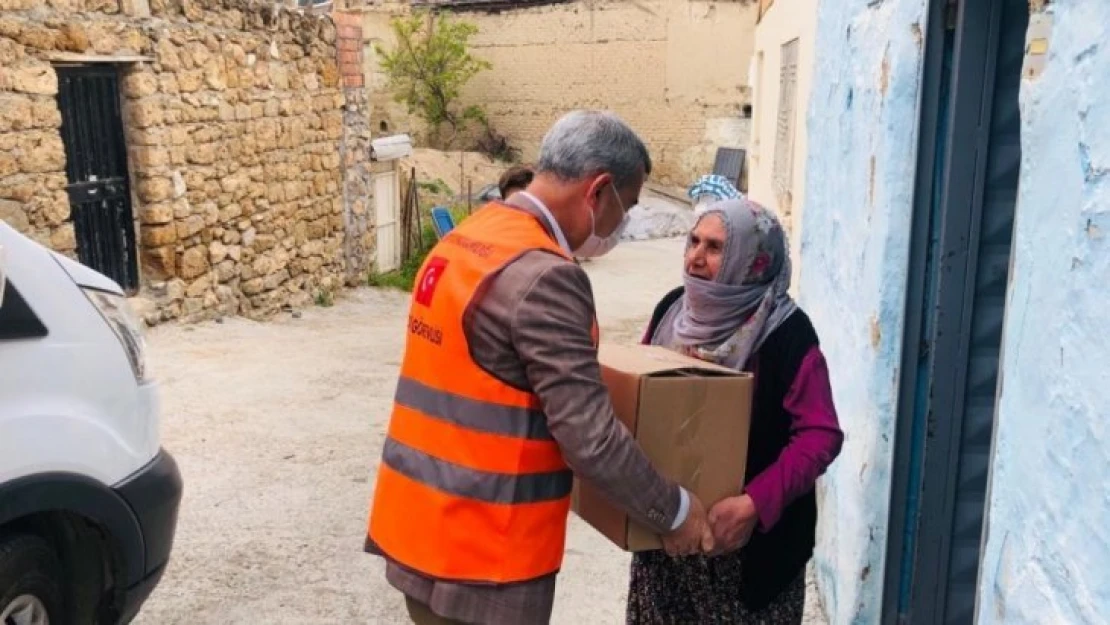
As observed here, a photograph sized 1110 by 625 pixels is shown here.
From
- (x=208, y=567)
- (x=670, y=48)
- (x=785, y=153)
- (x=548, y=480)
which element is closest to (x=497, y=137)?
(x=670, y=48)

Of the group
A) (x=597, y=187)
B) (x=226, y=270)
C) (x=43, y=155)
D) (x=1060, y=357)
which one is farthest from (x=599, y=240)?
(x=226, y=270)

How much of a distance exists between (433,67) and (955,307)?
63.4 feet

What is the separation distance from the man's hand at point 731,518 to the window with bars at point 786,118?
11.1 feet

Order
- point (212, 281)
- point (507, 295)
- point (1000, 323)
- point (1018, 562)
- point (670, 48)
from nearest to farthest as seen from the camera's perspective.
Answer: point (1018, 562), point (507, 295), point (1000, 323), point (212, 281), point (670, 48)

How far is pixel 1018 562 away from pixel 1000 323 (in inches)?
44.3

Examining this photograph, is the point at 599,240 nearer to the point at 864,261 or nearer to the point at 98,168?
the point at 864,261

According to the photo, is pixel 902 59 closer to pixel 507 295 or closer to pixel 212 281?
pixel 507 295

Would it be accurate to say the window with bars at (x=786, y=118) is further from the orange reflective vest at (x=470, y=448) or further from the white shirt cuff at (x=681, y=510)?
the orange reflective vest at (x=470, y=448)

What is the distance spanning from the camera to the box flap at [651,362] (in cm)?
204

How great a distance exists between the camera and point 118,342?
2.75 m

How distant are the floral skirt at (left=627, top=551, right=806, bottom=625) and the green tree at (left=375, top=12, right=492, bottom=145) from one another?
19.3m

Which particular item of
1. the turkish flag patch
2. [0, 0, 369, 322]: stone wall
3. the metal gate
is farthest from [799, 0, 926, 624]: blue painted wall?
[0, 0, 369, 322]: stone wall

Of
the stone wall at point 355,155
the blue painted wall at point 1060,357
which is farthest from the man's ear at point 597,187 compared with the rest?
the stone wall at point 355,155

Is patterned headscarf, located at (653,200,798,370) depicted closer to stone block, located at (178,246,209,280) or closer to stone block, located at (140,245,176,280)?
stone block, located at (140,245,176,280)
